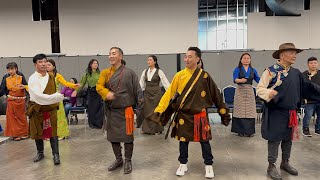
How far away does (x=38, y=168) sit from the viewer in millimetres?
4020

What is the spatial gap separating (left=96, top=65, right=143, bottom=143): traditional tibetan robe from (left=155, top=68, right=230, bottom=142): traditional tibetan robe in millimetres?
408

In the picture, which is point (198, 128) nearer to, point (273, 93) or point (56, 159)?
Answer: point (273, 93)

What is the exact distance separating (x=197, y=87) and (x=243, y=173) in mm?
1115

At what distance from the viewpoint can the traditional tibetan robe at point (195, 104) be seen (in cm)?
346

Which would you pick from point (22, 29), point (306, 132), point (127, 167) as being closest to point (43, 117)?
point (127, 167)

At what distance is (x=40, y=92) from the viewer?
12.6 feet

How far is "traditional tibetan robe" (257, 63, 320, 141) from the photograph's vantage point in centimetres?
335

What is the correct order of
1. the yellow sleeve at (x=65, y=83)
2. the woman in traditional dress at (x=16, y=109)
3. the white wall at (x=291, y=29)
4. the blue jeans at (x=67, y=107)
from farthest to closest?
the white wall at (x=291, y=29) < the blue jeans at (x=67, y=107) < the woman in traditional dress at (x=16, y=109) < the yellow sleeve at (x=65, y=83)

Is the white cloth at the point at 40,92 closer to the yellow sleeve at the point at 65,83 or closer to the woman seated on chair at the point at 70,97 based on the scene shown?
the yellow sleeve at the point at 65,83

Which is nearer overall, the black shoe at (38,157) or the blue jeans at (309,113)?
the black shoe at (38,157)

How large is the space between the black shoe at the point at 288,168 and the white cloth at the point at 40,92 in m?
2.62

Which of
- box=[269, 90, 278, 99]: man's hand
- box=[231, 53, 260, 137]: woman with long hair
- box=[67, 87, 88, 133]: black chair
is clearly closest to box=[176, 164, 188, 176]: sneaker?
box=[269, 90, 278, 99]: man's hand

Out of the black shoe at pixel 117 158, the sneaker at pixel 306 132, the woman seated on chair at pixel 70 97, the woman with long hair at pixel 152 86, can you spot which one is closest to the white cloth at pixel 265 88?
the black shoe at pixel 117 158

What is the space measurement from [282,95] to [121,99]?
5.51ft
